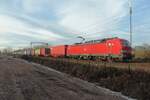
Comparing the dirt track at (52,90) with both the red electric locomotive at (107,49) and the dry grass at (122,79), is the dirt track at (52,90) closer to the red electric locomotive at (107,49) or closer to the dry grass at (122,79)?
the dry grass at (122,79)

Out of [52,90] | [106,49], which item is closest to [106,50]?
[106,49]

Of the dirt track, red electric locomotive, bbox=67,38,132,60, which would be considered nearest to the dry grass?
the dirt track

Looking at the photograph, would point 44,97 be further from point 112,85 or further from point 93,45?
point 93,45

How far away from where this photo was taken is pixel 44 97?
12.2 meters

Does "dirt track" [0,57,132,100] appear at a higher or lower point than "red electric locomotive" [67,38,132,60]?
lower

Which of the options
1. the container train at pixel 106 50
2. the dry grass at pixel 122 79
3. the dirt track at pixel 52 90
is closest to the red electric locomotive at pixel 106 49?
the container train at pixel 106 50

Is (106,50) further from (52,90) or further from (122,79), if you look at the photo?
(52,90)

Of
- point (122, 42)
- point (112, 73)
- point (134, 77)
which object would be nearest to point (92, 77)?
point (112, 73)

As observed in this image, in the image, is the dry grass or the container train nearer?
the dry grass

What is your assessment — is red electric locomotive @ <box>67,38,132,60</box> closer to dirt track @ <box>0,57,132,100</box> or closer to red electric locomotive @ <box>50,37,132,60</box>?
red electric locomotive @ <box>50,37,132,60</box>

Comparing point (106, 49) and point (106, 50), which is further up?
point (106, 49)

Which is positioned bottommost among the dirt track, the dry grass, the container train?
the dirt track

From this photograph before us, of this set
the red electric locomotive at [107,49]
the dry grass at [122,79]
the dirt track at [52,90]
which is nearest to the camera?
the dirt track at [52,90]

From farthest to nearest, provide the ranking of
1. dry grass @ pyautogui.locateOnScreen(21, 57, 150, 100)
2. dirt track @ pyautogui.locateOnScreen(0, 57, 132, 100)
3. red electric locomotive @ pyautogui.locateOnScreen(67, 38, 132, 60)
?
red electric locomotive @ pyautogui.locateOnScreen(67, 38, 132, 60) < dry grass @ pyautogui.locateOnScreen(21, 57, 150, 100) < dirt track @ pyautogui.locateOnScreen(0, 57, 132, 100)
